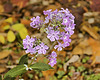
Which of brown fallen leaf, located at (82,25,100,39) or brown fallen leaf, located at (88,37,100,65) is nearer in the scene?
brown fallen leaf, located at (88,37,100,65)

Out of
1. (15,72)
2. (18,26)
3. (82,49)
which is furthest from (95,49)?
(15,72)

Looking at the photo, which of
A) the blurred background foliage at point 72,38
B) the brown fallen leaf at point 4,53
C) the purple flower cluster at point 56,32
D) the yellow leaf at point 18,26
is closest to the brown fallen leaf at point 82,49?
the blurred background foliage at point 72,38

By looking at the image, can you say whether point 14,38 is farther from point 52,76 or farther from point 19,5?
point 52,76

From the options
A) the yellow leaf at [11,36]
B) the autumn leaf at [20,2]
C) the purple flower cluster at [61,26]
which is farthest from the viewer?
the autumn leaf at [20,2]

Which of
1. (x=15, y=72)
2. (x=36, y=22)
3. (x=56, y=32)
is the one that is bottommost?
(x=15, y=72)

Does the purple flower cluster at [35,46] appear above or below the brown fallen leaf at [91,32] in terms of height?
above

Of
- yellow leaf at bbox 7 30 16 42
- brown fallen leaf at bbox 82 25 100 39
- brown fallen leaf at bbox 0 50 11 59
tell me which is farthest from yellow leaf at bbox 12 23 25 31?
brown fallen leaf at bbox 82 25 100 39

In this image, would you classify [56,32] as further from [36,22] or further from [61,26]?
[36,22]

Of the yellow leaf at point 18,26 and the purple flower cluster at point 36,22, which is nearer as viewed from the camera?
the purple flower cluster at point 36,22

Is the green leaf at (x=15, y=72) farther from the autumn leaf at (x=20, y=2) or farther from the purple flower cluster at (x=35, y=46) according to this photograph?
the autumn leaf at (x=20, y=2)

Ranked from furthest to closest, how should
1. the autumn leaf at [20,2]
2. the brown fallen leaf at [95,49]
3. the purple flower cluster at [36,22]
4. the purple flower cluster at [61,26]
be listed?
the autumn leaf at [20,2]
the brown fallen leaf at [95,49]
the purple flower cluster at [36,22]
the purple flower cluster at [61,26]

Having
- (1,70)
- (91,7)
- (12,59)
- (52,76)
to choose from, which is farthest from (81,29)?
(1,70)

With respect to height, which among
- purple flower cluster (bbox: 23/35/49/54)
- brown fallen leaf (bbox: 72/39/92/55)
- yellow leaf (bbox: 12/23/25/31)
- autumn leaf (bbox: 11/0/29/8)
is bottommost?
brown fallen leaf (bbox: 72/39/92/55)

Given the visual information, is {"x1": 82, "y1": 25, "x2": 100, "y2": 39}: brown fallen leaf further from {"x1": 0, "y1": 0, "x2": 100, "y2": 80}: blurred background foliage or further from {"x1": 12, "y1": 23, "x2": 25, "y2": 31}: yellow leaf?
{"x1": 12, "y1": 23, "x2": 25, "y2": 31}: yellow leaf
